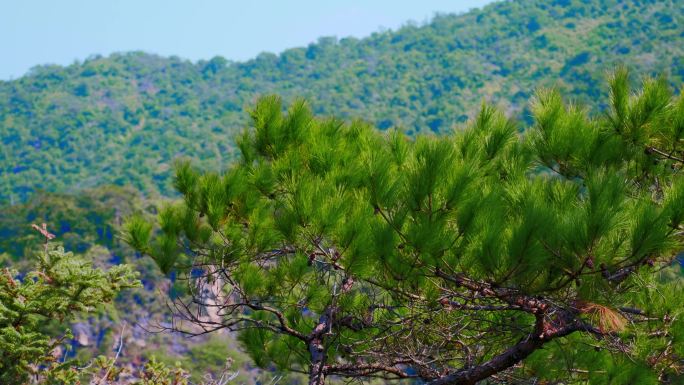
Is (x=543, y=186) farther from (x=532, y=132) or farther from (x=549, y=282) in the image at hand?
(x=532, y=132)

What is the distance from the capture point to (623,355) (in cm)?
229

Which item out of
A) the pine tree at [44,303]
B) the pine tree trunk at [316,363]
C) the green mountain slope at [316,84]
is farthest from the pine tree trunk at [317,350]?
the green mountain slope at [316,84]

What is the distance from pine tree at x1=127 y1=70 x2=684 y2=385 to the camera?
5.94 feet

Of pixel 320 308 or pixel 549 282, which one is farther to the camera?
pixel 320 308

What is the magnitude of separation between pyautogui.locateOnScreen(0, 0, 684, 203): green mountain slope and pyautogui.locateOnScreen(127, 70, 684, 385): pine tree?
34.4 m

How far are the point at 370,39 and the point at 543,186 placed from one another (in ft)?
224

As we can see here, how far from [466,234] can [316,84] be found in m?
58.2

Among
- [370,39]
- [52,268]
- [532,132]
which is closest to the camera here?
[532,132]

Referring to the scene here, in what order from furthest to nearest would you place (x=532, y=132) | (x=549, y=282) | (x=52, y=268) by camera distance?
(x=52, y=268), (x=532, y=132), (x=549, y=282)

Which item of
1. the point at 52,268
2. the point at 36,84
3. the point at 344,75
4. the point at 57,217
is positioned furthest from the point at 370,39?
the point at 52,268

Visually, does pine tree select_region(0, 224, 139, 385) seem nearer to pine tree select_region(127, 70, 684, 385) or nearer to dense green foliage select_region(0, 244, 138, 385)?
dense green foliage select_region(0, 244, 138, 385)

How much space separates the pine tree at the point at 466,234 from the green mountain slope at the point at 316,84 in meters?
34.4

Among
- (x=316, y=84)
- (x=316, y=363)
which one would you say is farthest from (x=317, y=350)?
(x=316, y=84)

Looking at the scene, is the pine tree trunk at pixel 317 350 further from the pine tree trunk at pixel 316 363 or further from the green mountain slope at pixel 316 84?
the green mountain slope at pixel 316 84
